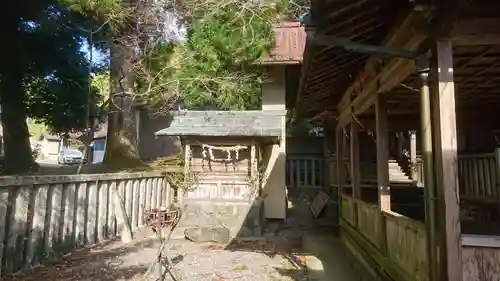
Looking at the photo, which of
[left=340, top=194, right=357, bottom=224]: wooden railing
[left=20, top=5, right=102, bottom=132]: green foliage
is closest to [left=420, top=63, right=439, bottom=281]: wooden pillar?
[left=340, top=194, right=357, bottom=224]: wooden railing

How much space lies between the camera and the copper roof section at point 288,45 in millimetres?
13117

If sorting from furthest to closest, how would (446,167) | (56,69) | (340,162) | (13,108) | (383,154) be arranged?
(56,69) → (13,108) → (340,162) → (383,154) → (446,167)

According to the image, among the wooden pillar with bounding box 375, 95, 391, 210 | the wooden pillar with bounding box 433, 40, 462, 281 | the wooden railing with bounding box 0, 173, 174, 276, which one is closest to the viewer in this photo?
the wooden pillar with bounding box 433, 40, 462, 281

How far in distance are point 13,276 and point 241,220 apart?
21.7ft

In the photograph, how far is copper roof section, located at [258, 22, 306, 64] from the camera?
13117 mm

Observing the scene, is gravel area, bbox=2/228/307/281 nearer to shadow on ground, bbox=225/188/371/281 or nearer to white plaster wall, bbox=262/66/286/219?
shadow on ground, bbox=225/188/371/281

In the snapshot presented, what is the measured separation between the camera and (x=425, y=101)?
3.75 m

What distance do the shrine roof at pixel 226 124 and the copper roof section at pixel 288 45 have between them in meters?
1.73

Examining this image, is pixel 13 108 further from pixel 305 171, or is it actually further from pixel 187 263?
pixel 305 171

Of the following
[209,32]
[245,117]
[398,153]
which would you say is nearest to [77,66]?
[209,32]

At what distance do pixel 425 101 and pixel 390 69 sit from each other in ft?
3.75

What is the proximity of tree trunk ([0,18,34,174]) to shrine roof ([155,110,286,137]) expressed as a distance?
522 cm

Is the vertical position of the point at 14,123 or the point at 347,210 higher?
the point at 14,123

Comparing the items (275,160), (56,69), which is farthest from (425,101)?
(56,69)
